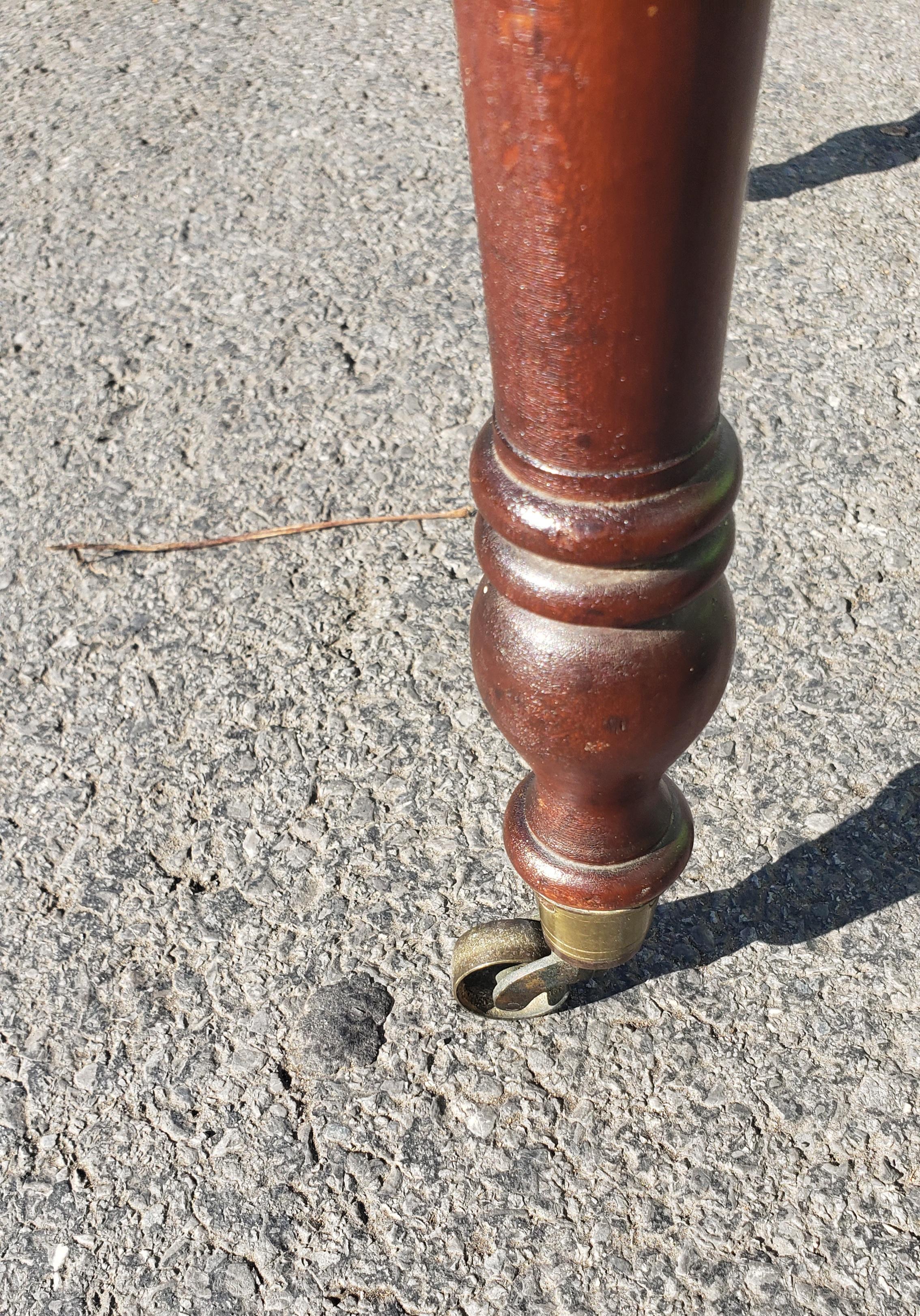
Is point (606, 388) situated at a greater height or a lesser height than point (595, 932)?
greater

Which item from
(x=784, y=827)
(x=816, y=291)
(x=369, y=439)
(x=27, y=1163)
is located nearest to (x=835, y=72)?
(x=816, y=291)

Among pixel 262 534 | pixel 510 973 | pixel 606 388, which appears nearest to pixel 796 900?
pixel 510 973

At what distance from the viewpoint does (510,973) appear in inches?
52.8

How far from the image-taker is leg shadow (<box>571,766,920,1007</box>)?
145cm

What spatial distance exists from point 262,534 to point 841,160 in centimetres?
157

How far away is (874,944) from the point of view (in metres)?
1.44

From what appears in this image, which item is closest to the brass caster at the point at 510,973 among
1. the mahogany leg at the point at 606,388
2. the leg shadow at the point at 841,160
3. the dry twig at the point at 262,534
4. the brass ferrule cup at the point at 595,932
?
the brass ferrule cup at the point at 595,932

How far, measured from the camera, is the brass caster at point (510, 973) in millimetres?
1339

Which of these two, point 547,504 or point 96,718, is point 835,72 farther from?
point 547,504

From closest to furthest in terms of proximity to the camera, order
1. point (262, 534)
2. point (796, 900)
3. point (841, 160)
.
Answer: point (796, 900) → point (262, 534) → point (841, 160)

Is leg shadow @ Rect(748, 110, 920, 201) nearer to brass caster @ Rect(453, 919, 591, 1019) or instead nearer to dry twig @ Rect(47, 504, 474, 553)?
dry twig @ Rect(47, 504, 474, 553)

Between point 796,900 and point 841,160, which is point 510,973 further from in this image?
point 841,160

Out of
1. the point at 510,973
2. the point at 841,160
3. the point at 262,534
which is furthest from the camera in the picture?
the point at 841,160

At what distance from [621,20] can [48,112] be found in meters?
2.77
